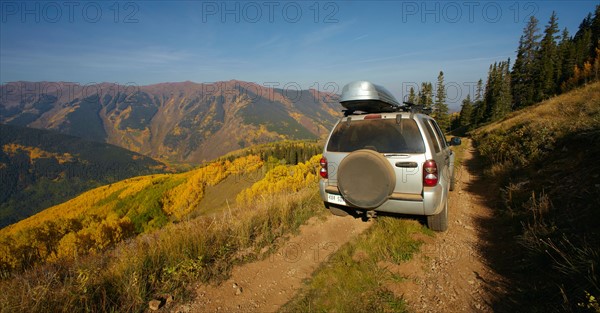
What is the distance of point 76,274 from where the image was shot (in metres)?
3.64

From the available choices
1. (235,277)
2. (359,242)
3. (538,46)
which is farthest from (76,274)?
(538,46)

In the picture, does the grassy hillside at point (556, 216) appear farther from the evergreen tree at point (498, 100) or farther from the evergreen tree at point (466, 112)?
the evergreen tree at point (466, 112)

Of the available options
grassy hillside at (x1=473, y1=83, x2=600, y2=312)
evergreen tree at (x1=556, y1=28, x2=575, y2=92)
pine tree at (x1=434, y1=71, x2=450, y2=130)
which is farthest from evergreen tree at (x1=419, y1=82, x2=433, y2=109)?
grassy hillside at (x1=473, y1=83, x2=600, y2=312)

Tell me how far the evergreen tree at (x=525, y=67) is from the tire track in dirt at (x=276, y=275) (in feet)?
194

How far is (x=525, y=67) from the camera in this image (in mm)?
49125

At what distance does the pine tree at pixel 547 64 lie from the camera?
4162 cm

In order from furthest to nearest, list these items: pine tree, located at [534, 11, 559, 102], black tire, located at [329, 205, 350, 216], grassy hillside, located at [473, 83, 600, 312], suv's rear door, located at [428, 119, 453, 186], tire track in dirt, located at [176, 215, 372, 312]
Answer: pine tree, located at [534, 11, 559, 102], black tire, located at [329, 205, 350, 216], suv's rear door, located at [428, 119, 453, 186], tire track in dirt, located at [176, 215, 372, 312], grassy hillside, located at [473, 83, 600, 312]

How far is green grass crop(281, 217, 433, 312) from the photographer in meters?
3.22

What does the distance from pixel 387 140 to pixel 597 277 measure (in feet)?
9.76

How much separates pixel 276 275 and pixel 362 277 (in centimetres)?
139

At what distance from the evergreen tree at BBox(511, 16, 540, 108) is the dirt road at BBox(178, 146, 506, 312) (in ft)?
Result: 192

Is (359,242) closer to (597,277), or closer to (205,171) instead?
(597,277)

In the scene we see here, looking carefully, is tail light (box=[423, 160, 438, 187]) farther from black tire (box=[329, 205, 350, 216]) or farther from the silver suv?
black tire (box=[329, 205, 350, 216])

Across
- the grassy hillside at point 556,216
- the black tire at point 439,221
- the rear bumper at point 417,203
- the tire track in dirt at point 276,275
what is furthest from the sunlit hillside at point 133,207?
the rear bumper at point 417,203
